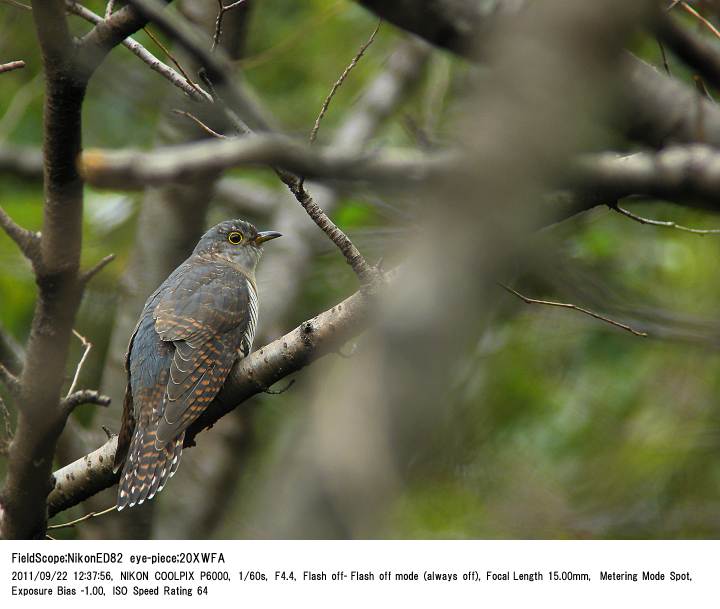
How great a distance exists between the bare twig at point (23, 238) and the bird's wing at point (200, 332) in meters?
0.88

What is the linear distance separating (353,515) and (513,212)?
381 millimetres

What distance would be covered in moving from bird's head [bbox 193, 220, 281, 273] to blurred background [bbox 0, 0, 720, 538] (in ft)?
1.80

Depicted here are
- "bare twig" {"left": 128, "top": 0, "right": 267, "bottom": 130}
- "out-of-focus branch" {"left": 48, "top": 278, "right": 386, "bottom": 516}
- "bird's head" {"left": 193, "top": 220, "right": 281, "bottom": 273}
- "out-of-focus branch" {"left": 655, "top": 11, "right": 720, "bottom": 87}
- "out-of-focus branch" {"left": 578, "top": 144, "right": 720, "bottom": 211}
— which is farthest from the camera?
"bird's head" {"left": 193, "top": 220, "right": 281, "bottom": 273}

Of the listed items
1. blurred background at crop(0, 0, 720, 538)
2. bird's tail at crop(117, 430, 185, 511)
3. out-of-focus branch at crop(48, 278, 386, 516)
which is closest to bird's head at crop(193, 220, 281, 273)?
blurred background at crop(0, 0, 720, 538)

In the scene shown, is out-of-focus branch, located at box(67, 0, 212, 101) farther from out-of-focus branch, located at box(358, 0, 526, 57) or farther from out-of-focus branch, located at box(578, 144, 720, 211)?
out-of-focus branch, located at box(578, 144, 720, 211)

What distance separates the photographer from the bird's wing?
11.0 ft

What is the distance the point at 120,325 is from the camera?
5.57 metres

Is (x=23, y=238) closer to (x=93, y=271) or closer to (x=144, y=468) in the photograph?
(x=93, y=271)

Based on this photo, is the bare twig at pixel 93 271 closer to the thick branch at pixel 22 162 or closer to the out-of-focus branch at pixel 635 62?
the out-of-focus branch at pixel 635 62

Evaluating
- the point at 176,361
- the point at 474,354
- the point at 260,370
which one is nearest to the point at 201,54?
the point at 260,370

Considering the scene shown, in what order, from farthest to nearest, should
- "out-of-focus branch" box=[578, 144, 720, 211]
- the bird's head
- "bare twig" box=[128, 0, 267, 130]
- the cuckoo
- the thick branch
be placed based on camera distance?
the thick branch, the bird's head, the cuckoo, "bare twig" box=[128, 0, 267, 130], "out-of-focus branch" box=[578, 144, 720, 211]

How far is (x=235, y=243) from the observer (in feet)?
15.6
